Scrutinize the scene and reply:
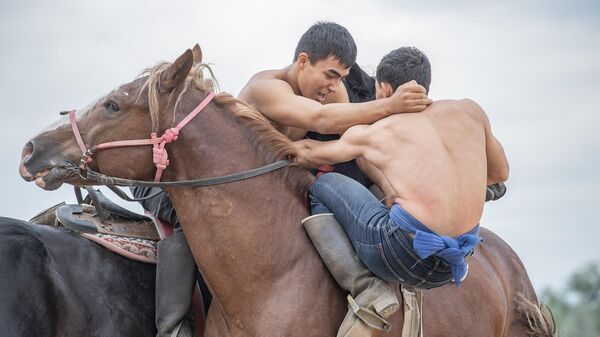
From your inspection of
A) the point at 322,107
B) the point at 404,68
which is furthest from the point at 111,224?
the point at 404,68

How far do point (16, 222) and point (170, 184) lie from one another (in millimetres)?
1129

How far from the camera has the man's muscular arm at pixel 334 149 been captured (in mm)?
7039

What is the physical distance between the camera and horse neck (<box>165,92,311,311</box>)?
6.92 meters

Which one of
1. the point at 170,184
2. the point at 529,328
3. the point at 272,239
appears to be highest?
the point at 170,184

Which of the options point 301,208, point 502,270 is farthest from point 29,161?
point 502,270

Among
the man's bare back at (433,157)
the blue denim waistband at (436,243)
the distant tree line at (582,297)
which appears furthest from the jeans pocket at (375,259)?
the distant tree line at (582,297)

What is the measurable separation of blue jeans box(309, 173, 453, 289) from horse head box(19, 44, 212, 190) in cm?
129

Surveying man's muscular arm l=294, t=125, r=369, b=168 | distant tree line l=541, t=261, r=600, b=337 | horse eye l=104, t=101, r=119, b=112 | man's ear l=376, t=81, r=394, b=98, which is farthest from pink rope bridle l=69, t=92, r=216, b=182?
distant tree line l=541, t=261, r=600, b=337

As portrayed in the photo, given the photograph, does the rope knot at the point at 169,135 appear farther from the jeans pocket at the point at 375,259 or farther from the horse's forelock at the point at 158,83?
the jeans pocket at the point at 375,259

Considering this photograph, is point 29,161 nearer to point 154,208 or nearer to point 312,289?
point 154,208

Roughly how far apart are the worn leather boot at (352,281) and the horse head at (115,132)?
1239 mm

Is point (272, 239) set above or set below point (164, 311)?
above

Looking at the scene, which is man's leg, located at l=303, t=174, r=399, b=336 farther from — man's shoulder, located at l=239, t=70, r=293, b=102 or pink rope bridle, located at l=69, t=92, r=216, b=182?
pink rope bridle, located at l=69, t=92, r=216, b=182

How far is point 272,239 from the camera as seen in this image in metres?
6.98
